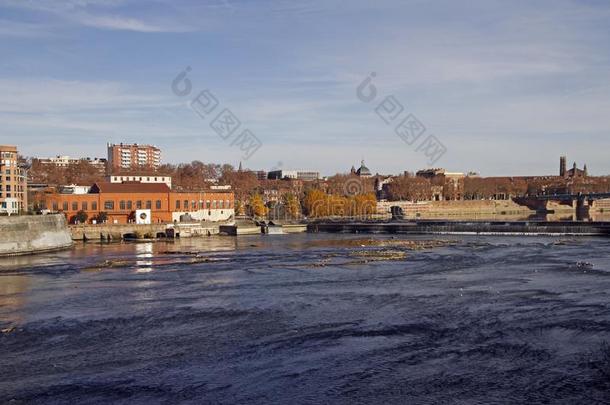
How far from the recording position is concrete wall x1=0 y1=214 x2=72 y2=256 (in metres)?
40.7

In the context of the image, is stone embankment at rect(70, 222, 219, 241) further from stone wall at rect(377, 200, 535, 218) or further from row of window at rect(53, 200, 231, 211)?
stone wall at rect(377, 200, 535, 218)

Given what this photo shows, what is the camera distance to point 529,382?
46.1 ft

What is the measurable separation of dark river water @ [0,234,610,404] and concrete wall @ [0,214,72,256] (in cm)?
790

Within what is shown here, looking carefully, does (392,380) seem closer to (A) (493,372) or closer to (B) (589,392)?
(A) (493,372)

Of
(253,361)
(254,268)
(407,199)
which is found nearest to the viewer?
(253,361)

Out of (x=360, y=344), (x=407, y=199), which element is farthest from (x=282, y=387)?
(x=407, y=199)

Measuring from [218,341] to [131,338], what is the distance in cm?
236

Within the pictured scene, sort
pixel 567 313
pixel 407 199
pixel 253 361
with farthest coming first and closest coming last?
pixel 407 199 < pixel 567 313 < pixel 253 361

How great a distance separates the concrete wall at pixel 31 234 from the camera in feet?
133

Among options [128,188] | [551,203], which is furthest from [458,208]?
[128,188]

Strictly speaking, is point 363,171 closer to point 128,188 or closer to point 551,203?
point 551,203

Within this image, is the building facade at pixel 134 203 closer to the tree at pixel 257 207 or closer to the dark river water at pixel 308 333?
the tree at pixel 257 207

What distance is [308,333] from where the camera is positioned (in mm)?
18375

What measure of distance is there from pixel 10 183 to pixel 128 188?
37.3 ft
